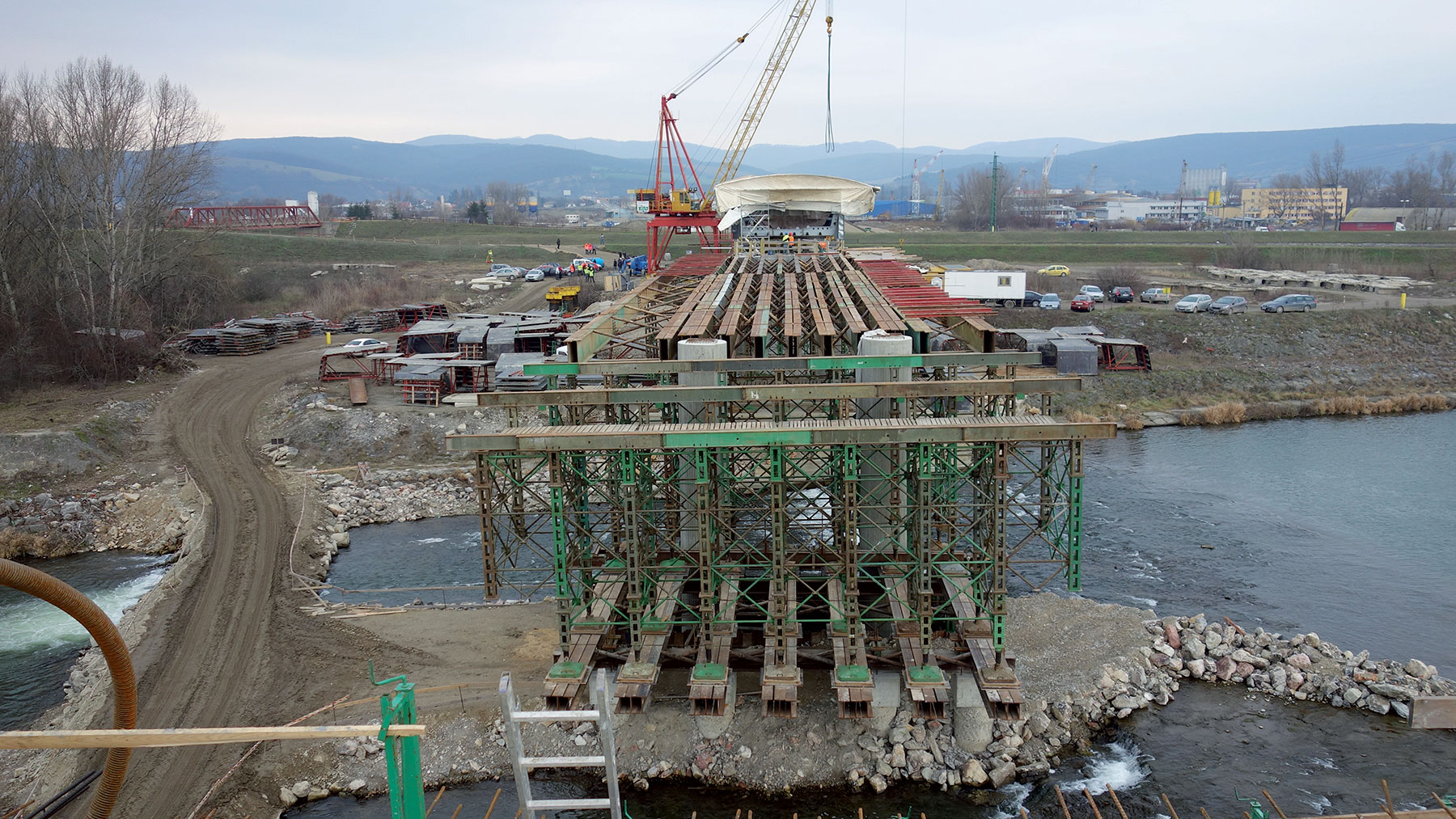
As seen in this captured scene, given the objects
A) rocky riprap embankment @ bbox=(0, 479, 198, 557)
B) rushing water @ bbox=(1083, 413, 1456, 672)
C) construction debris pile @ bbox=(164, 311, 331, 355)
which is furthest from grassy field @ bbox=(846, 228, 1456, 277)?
rocky riprap embankment @ bbox=(0, 479, 198, 557)

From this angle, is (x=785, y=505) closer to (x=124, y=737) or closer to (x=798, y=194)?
(x=124, y=737)

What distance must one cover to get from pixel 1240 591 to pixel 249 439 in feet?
103

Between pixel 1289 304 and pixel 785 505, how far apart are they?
148 feet

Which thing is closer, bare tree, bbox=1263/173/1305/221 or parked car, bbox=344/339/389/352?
parked car, bbox=344/339/389/352

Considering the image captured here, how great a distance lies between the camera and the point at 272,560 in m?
23.0

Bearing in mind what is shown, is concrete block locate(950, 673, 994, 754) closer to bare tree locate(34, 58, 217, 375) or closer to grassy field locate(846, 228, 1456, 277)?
bare tree locate(34, 58, 217, 375)

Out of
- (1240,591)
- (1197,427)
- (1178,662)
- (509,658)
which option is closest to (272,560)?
(509,658)

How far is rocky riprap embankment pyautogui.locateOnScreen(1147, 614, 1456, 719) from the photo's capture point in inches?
630

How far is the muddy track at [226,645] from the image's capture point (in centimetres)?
1418

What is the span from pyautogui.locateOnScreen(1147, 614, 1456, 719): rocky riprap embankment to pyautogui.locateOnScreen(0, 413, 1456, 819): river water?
0.40 meters

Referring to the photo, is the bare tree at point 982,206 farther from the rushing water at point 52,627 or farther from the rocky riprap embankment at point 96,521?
the rushing water at point 52,627

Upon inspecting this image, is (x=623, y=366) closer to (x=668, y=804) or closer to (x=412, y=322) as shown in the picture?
(x=668, y=804)

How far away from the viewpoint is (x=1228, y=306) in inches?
1913

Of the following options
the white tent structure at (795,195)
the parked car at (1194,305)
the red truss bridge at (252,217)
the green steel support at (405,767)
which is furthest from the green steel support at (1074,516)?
the red truss bridge at (252,217)
